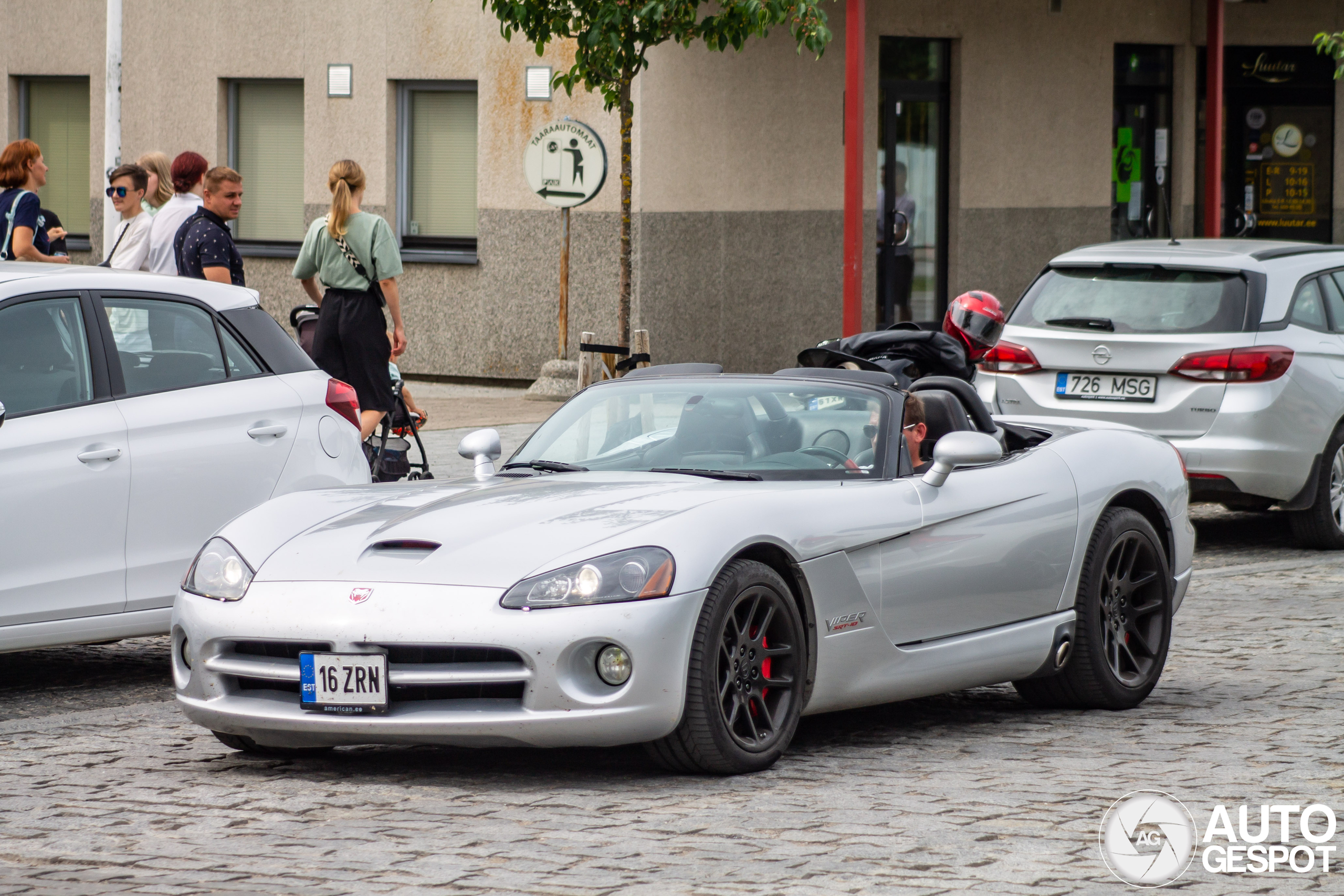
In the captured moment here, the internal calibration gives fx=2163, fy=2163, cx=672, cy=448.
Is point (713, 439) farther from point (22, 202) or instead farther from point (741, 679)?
point (22, 202)

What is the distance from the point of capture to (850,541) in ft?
20.5

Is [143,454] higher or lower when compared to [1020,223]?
lower

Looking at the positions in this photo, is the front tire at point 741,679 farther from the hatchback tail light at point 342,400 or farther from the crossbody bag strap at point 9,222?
the crossbody bag strap at point 9,222

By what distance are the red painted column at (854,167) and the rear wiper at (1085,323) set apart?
3.46 meters

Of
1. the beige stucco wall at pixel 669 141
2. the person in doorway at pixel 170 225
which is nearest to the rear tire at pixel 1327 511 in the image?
the person in doorway at pixel 170 225

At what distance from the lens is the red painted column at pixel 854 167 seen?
50.3 ft

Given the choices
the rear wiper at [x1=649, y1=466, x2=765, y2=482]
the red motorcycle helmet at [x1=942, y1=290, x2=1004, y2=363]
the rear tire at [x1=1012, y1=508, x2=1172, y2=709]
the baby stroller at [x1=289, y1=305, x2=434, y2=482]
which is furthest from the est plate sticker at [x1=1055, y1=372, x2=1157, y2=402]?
the rear wiper at [x1=649, y1=466, x2=765, y2=482]

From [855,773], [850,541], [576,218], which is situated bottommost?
[855,773]

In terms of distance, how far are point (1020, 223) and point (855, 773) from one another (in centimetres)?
1715

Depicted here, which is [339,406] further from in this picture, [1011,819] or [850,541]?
[1011,819]

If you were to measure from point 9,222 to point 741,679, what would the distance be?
23.8 feet

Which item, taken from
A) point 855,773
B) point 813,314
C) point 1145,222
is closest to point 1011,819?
point 855,773

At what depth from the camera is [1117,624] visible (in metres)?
7.36

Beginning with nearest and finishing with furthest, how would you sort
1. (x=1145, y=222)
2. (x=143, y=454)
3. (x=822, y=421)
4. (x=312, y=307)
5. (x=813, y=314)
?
(x=822, y=421)
(x=143, y=454)
(x=312, y=307)
(x=813, y=314)
(x=1145, y=222)
